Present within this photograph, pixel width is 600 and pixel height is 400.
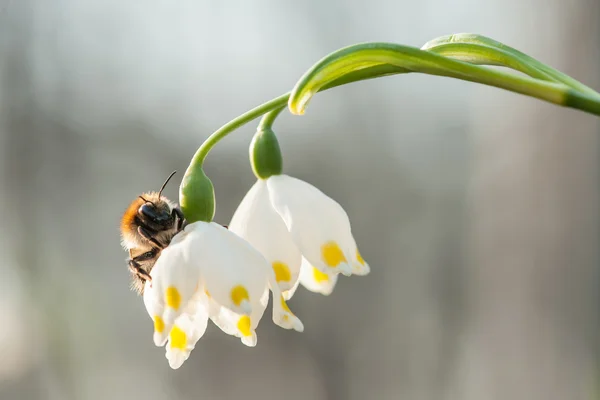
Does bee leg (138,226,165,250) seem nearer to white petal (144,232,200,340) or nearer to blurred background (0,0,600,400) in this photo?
white petal (144,232,200,340)

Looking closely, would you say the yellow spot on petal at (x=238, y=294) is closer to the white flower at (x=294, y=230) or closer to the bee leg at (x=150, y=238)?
the white flower at (x=294, y=230)

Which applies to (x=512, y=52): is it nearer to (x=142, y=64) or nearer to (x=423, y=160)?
(x=142, y=64)

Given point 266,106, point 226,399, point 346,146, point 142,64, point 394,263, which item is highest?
point 266,106

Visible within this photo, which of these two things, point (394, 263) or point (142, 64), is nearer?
point (142, 64)

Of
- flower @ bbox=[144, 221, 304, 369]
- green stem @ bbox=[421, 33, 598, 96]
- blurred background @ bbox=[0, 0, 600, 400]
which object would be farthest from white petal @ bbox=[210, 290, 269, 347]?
blurred background @ bbox=[0, 0, 600, 400]

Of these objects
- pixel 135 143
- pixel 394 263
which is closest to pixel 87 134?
pixel 135 143

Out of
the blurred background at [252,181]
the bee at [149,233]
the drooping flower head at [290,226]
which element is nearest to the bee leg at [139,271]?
the bee at [149,233]

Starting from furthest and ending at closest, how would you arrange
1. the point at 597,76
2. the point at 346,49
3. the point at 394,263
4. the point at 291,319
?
the point at 394,263 → the point at 597,76 → the point at 291,319 → the point at 346,49
